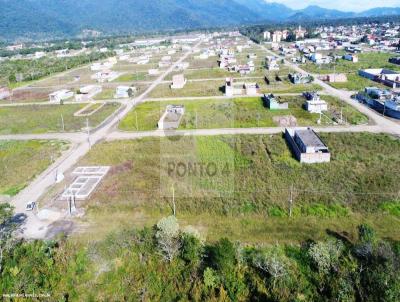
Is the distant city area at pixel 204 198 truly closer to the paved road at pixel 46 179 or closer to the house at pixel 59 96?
the paved road at pixel 46 179

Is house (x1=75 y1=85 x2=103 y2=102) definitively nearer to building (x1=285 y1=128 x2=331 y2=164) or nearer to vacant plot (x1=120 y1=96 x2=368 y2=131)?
vacant plot (x1=120 y1=96 x2=368 y2=131)

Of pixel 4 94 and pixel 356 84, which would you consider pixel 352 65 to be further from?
pixel 4 94

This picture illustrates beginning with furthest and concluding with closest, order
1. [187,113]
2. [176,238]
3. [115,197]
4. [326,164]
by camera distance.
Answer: [187,113]
[326,164]
[115,197]
[176,238]

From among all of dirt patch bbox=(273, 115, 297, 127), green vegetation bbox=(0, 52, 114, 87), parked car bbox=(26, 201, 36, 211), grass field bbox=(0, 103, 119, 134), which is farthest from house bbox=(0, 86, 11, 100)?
dirt patch bbox=(273, 115, 297, 127)

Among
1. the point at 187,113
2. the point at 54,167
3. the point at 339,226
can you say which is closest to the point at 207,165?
the point at 339,226

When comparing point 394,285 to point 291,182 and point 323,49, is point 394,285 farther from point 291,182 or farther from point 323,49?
point 323,49

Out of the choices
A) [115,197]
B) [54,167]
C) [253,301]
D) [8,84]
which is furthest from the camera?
[8,84]
